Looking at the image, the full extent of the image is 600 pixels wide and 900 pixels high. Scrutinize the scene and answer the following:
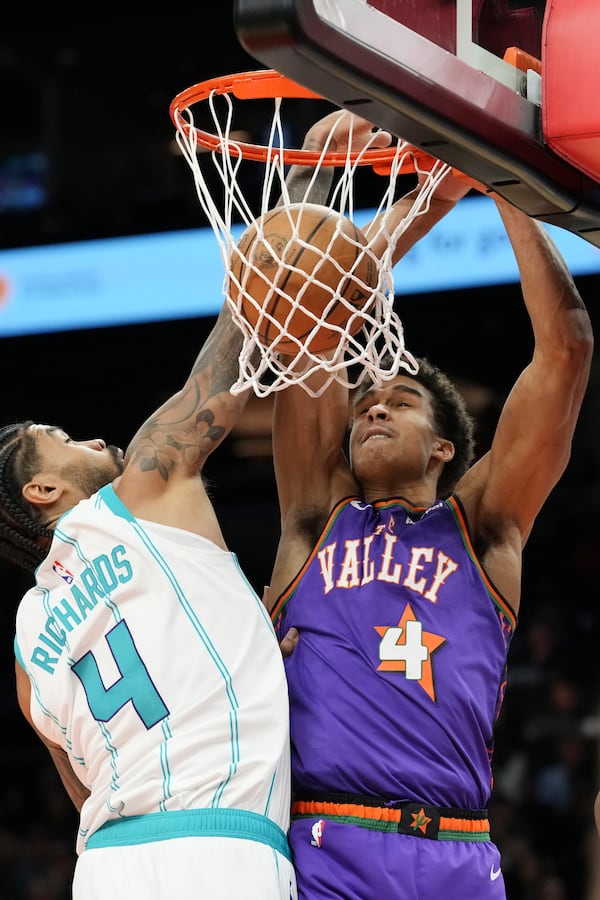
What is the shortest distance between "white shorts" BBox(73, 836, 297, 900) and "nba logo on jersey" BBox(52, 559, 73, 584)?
685 mm

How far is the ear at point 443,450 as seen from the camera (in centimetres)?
395

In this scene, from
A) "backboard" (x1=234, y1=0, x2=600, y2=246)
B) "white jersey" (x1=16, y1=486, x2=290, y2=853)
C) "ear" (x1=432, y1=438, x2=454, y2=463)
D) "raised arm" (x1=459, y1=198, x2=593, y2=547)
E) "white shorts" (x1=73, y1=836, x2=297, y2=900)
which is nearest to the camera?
"backboard" (x1=234, y1=0, x2=600, y2=246)

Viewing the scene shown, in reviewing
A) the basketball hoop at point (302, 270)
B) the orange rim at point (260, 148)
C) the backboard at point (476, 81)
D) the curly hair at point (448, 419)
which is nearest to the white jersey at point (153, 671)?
the basketball hoop at point (302, 270)

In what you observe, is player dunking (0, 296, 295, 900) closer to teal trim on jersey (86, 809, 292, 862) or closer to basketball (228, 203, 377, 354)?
teal trim on jersey (86, 809, 292, 862)

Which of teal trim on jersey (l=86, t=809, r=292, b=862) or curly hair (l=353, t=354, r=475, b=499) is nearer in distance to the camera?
teal trim on jersey (l=86, t=809, r=292, b=862)

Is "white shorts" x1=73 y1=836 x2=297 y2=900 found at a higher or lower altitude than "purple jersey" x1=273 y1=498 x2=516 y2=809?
lower

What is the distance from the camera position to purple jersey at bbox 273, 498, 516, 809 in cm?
332

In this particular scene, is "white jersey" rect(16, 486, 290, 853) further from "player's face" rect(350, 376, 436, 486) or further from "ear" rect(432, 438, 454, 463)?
"ear" rect(432, 438, 454, 463)

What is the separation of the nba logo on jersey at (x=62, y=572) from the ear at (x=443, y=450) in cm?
120

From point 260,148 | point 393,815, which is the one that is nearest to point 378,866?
point 393,815

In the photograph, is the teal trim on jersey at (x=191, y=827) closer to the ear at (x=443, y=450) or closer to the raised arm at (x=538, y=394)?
the raised arm at (x=538, y=394)

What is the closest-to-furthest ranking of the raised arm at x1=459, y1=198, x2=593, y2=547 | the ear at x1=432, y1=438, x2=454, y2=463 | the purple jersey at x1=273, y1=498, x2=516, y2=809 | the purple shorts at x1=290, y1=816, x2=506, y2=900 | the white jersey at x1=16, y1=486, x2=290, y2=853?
the white jersey at x1=16, y1=486, x2=290, y2=853 < the purple shorts at x1=290, y1=816, x2=506, y2=900 < the purple jersey at x1=273, y1=498, x2=516, y2=809 < the raised arm at x1=459, y1=198, x2=593, y2=547 < the ear at x1=432, y1=438, x2=454, y2=463

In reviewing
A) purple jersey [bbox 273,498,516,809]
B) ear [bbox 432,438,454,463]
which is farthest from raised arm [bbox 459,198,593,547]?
ear [bbox 432,438,454,463]

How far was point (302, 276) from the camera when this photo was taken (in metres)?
3.26
